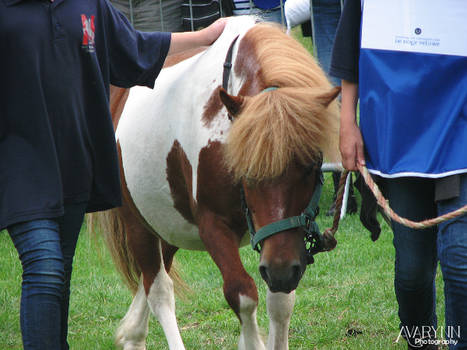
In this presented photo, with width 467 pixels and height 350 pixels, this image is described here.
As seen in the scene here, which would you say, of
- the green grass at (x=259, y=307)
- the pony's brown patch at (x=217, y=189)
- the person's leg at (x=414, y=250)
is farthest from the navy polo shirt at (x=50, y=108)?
the green grass at (x=259, y=307)

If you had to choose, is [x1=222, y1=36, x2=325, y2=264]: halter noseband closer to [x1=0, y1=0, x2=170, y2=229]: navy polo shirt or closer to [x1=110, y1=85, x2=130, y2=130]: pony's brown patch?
[x1=0, y1=0, x2=170, y2=229]: navy polo shirt

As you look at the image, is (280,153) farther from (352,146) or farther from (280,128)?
(352,146)

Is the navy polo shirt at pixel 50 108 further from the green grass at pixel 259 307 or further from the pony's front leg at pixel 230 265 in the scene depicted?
the green grass at pixel 259 307

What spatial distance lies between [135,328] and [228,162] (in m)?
1.76

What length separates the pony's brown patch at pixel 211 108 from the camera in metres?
3.29

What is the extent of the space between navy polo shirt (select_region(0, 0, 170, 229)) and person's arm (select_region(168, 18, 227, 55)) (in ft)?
1.70

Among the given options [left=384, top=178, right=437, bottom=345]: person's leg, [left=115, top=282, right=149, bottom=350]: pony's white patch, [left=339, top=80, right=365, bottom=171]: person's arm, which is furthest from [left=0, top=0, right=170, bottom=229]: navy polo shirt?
[left=115, top=282, right=149, bottom=350]: pony's white patch

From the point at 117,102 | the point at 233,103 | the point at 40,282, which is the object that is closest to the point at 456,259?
the point at 233,103

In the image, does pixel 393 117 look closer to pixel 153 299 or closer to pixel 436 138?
pixel 436 138

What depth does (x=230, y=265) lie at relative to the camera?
129 inches

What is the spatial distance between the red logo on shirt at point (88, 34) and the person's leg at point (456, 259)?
141 centimetres

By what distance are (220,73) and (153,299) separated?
1.47 metres

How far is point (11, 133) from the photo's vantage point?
8.88 feet

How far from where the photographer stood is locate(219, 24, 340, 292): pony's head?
2828 millimetres
